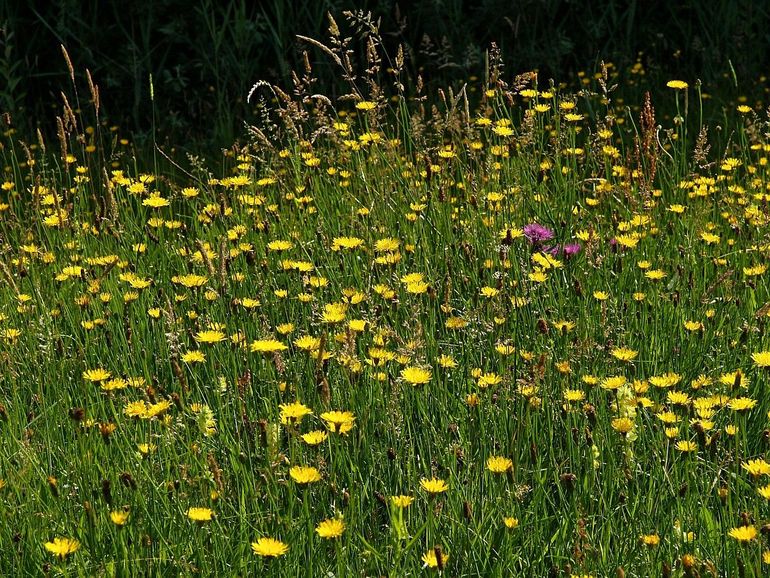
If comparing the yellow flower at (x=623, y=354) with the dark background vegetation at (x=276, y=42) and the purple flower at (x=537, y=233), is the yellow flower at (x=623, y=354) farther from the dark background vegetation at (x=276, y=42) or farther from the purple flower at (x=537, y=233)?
the dark background vegetation at (x=276, y=42)

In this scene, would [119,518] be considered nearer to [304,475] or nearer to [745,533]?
[304,475]

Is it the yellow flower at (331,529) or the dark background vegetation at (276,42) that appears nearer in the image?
the yellow flower at (331,529)

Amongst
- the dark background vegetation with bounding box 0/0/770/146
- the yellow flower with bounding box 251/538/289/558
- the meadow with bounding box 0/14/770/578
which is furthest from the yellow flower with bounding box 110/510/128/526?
the dark background vegetation with bounding box 0/0/770/146

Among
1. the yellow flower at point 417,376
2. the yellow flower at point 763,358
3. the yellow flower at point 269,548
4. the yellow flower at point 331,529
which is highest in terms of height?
the yellow flower at point 417,376

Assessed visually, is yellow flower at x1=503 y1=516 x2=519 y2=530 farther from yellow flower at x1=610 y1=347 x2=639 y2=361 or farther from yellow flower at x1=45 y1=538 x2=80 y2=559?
yellow flower at x1=45 y1=538 x2=80 y2=559

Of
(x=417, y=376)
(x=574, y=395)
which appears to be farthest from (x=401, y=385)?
(x=574, y=395)

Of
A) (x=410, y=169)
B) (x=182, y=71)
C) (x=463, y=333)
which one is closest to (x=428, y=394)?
(x=463, y=333)

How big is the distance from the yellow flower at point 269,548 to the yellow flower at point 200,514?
4.4 inches

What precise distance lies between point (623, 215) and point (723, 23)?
2.90m

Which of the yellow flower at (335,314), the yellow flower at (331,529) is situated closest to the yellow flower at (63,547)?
the yellow flower at (331,529)

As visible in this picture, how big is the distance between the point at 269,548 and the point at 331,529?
11cm

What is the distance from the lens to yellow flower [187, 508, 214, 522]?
1.85 meters

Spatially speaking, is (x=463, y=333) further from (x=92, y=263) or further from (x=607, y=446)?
(x=92, y=263)

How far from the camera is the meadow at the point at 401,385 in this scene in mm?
1969
